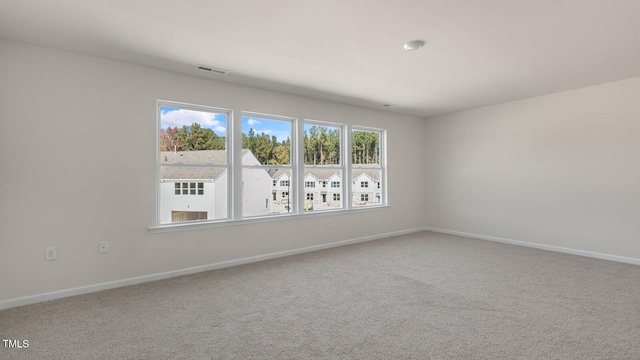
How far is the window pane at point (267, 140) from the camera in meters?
4.26

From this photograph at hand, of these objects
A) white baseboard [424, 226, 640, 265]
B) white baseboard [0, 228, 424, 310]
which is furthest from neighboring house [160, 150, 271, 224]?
white baseboard [424, 226, 640, 265]

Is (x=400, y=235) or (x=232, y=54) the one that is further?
(x=400, y=235)

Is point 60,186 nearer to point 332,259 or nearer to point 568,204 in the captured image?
point 332,259

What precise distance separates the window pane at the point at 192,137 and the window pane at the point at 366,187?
2.42 metres

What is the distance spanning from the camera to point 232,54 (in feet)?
10.1

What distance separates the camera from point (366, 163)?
5652 mm

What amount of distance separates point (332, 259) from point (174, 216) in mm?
2152

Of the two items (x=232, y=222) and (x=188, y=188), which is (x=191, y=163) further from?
(x=232, y=222)

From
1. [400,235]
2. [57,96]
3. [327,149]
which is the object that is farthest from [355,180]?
[57,96]

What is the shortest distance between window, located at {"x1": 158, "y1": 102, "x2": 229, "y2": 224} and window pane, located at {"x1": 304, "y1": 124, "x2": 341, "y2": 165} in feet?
4.40

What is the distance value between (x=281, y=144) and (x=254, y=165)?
1.89 ft

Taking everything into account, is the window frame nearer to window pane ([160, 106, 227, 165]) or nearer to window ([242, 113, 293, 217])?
window pane ([160, 106, 227, 165])

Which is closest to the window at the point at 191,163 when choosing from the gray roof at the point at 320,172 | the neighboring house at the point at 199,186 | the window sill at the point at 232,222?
the neighboring house at the point at 199,186

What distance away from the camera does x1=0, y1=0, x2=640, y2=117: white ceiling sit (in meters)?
2.25
